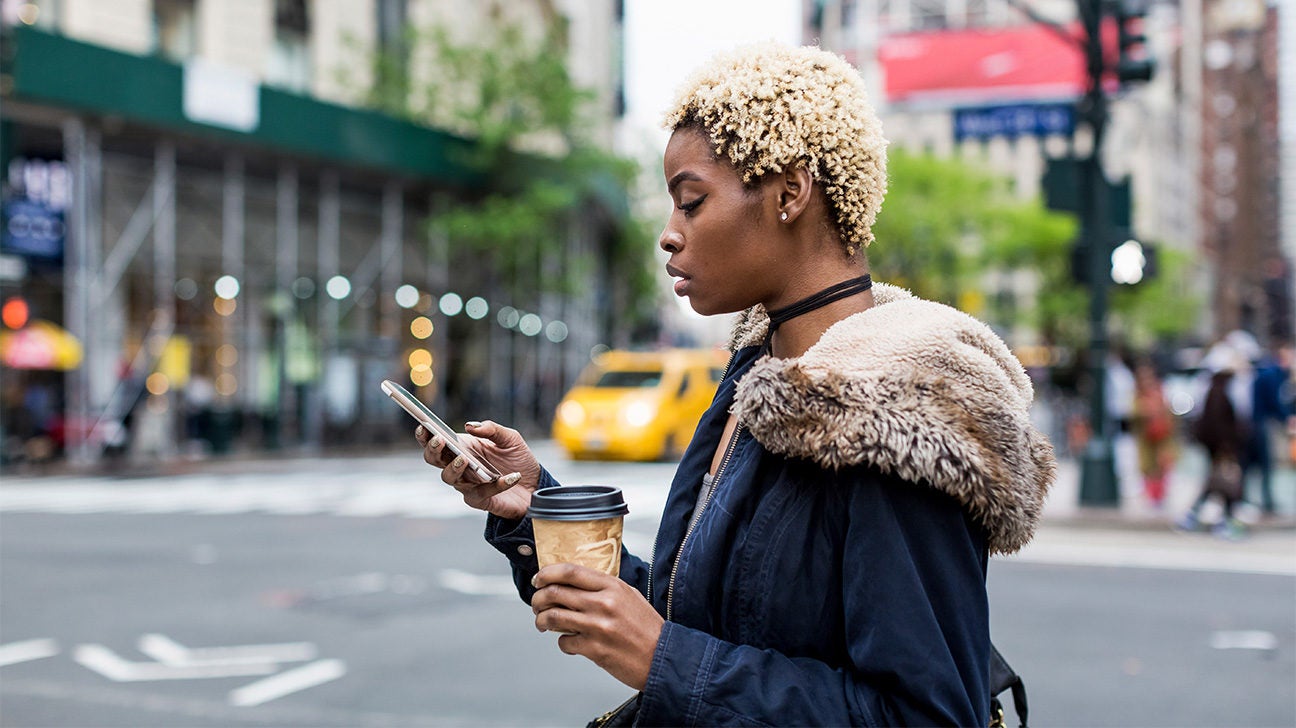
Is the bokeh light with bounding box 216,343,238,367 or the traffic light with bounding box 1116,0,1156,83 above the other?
the traffic light with bounding box 1116,0,1156,83

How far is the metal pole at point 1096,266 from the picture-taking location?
12422 millimetres

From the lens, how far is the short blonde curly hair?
1.56m

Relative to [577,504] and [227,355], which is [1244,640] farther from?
[227,355]

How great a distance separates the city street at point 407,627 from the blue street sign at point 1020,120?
462 centimetres

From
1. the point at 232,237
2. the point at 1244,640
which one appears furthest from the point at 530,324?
the point at 1244,640

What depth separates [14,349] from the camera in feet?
64.7

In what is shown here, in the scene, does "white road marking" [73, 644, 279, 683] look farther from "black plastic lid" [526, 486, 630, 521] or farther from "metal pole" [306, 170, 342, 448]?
"metal pole" [306, 170, 342, 448]

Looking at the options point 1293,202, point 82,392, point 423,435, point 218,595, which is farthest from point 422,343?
point 1293,202

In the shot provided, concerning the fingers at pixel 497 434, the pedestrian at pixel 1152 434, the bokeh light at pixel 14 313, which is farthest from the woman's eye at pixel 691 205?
the bokeh light at pixel 14 313

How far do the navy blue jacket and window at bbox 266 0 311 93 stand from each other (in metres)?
27.0

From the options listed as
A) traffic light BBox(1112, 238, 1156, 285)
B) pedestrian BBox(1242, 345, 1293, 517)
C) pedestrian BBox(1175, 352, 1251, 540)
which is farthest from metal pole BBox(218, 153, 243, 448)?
pedestrian BBox(1242, 345, 1293, 517)

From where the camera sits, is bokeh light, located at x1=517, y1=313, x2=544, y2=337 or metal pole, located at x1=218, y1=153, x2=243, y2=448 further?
bokeh light, located at x1=517, y1=313, x2=544, y2=337

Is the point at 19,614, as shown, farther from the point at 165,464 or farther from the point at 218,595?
the point at 165,464

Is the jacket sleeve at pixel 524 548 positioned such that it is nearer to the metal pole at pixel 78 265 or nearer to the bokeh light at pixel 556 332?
the metal pole at pixel 78 265
